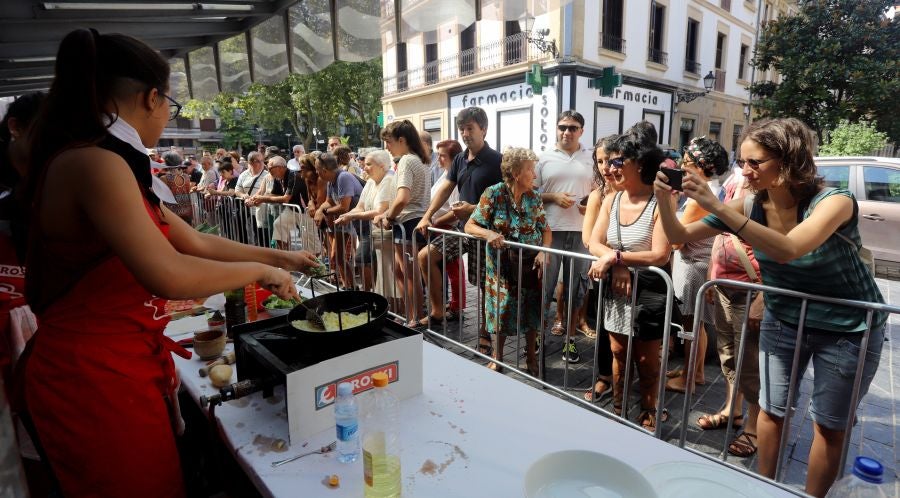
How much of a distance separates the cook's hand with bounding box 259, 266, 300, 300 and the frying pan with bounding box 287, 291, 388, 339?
15 cm

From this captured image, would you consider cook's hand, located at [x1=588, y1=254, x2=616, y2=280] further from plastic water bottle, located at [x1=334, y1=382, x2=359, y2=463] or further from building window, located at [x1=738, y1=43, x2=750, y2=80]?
building window, located at [x1=738, y1=43, x2=750, y2=80]

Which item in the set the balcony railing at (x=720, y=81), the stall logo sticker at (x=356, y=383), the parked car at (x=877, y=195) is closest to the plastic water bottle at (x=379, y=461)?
the stall logo sticker at (x=356, y=383)

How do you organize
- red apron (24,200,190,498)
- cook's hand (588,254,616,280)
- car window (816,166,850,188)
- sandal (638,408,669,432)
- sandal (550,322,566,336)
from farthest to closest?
1. car window (816,166,850,188)
2. sandal (550,322,566,336)
3. sandal (638,408,669,432)
4. cook's hand (588,254,616,280)
5. red apron (24,200,190,498)

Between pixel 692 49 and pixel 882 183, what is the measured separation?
15.1 meters

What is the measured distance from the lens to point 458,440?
5.36ft

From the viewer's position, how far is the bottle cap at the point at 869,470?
3.81 feet

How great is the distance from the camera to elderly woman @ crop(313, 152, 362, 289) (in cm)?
573

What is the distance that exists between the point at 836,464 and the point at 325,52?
13.7 feet

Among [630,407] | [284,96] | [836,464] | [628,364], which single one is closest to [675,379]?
[630,407]

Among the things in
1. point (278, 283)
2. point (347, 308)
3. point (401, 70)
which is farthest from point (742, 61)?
point (278, 283)

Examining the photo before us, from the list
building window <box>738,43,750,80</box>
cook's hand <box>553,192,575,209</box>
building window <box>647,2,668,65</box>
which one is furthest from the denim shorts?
building window <box>738,43,750,80</box>

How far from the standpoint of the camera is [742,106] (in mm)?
23609

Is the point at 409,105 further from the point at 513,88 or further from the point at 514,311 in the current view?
the point at 514,311

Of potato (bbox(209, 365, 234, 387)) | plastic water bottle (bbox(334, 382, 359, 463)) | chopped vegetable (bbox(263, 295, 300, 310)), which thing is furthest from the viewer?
chopped vegetable (bbox(263, 295, 300, 310))
